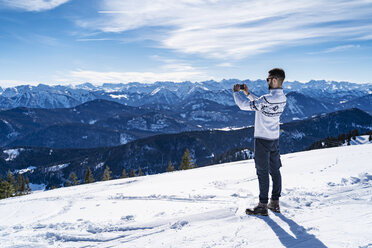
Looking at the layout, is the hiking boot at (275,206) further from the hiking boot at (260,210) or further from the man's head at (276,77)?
the man's head at (276,77)

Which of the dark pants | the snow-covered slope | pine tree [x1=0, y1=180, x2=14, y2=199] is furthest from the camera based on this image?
pine tree [x1=0, y1=180, x2=14, y2=199]

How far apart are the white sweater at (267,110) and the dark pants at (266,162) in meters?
0.17

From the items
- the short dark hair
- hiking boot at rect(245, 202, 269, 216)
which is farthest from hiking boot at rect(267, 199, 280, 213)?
the short dark hair

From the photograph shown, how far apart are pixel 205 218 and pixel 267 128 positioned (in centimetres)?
253

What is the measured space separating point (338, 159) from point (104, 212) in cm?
1076

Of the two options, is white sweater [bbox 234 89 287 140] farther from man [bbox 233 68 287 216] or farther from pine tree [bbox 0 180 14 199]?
pine tree [bbox 0 180 14 199]

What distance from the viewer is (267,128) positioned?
5609 millimetres

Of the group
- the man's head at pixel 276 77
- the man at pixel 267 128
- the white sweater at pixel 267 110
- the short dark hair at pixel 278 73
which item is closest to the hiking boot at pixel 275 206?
the man at pixel 267 128

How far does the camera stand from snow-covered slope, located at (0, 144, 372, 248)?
4.66 metres

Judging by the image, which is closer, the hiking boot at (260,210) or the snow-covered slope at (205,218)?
the snow-covered slope at (205,218)

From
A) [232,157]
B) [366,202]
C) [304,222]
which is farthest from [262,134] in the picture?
[232,157]

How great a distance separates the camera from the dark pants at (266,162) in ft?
18.5

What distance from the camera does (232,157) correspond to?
540 feet

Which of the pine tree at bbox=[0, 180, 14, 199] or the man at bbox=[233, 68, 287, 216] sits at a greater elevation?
the man at bbox=[233, 68, 287, 216]
